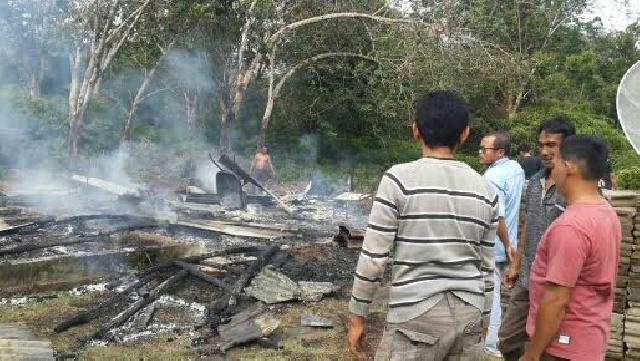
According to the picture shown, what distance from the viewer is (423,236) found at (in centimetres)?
259

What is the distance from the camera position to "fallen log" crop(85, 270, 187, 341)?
578cm

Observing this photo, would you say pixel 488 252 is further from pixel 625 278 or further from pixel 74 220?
pixel 74 220

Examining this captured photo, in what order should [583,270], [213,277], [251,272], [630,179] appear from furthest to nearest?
[630,179], [251,272], [213,277], [583,270]

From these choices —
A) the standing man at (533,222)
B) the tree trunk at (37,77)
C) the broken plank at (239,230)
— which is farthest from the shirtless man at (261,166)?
the tree trunk at (37,77)

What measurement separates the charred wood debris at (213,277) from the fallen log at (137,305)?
0.01 meters

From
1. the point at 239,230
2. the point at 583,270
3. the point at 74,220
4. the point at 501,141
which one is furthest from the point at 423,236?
the point at 74,220

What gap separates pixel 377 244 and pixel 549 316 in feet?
2.99

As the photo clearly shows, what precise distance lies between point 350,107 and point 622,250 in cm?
2157

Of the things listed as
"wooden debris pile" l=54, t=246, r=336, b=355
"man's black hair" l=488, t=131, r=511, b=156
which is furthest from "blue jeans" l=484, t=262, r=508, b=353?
"wooden debris pile" l=54, t=246, r=336, b=355

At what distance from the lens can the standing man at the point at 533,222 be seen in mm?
3971

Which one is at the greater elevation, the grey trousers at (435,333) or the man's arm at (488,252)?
the man's arm at (488,252)

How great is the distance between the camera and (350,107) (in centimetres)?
2627

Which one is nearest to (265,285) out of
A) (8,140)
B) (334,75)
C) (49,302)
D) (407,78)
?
(49,302)

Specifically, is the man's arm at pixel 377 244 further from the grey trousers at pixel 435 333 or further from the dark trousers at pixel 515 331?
the dark trousers at pixel 515 331
